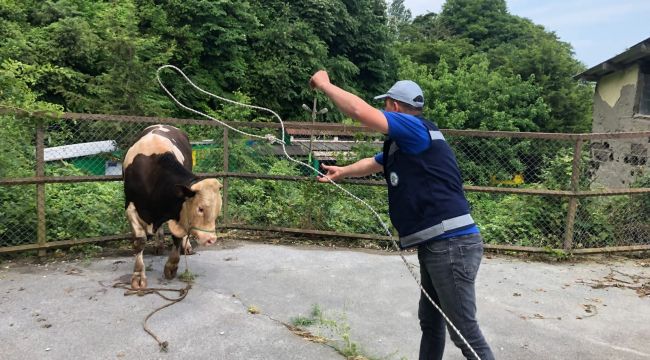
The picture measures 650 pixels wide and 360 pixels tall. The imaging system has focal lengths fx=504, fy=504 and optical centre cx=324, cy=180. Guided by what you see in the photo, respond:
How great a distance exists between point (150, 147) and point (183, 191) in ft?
2.42

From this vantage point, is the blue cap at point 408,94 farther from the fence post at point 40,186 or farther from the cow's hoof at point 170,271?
the fence post at point 40,186

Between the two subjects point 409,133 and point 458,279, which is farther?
point 458,279

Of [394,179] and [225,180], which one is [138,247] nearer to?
[225,180]

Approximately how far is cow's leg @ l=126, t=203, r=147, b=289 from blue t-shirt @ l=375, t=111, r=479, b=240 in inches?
125

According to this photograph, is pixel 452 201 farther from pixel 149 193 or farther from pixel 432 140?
pixel 149 193

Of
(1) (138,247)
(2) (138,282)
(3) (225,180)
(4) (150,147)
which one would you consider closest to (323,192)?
(3) (225,180)

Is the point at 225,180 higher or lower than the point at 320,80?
lower

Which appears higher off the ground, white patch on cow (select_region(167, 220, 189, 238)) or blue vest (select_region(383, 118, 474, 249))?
blue vest (select_region(383, 118, 474, 249))

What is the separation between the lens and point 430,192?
2.82 meters

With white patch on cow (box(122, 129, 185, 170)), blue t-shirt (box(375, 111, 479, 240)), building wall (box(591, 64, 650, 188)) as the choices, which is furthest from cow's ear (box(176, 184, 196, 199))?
building wall (box(591, 64, 650, 188))

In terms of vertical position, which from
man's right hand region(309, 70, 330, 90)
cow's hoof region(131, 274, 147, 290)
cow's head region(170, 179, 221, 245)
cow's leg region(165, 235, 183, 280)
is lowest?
cow's hoof region(131, 274, 147, 290)

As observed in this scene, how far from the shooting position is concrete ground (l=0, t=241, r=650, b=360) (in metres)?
3.76

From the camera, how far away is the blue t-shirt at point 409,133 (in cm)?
267

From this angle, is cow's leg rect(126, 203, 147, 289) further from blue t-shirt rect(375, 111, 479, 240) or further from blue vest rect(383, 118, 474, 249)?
blue t-shirt rect(375, 111, 479, 240)
